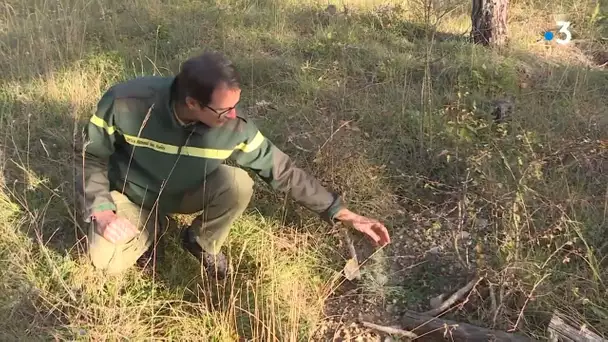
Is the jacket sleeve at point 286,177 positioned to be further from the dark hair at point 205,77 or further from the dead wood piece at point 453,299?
the dead wood piece at point 453,299

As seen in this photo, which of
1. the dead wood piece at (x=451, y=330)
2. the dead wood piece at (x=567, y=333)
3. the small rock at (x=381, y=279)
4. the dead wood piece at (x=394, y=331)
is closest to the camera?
the dead wood piece at (x=567, y=333)

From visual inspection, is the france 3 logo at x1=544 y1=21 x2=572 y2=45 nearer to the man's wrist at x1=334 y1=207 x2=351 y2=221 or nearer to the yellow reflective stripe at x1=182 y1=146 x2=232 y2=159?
the man's wrist at x1=334 y1=207 x2=351 y2=221

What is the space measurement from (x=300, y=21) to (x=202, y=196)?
2871 mm

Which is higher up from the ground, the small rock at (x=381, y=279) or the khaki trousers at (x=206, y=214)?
the khaki trousers at (x=206, y=214)

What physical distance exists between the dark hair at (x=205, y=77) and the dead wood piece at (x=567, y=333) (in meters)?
1.54

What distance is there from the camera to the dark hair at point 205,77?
7.32 feet

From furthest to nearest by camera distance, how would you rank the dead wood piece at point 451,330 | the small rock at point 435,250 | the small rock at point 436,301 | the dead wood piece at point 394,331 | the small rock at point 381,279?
the small rock at point 435,250 → the small rock at point 381,279 → the small rock at point 436,301 → the dead wood piece at point 394,331 → the dead wood piece at point 451,330

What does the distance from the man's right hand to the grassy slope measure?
262 mm

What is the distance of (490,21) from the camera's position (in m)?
4.50

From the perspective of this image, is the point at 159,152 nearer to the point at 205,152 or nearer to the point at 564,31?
the point at 205,152

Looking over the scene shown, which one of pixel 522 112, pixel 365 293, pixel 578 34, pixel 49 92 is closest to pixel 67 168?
pixel 49 92

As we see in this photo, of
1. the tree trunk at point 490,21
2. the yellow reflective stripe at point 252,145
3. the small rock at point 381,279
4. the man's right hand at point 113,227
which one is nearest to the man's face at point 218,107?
the yellow reflective stripe at point 252,145

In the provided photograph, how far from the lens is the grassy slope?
2471 millimetres

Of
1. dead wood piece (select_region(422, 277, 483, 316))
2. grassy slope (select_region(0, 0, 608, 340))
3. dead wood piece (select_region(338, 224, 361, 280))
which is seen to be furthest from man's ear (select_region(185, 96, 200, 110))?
dead wood piece (select_region(422, 277, 483, 316))
